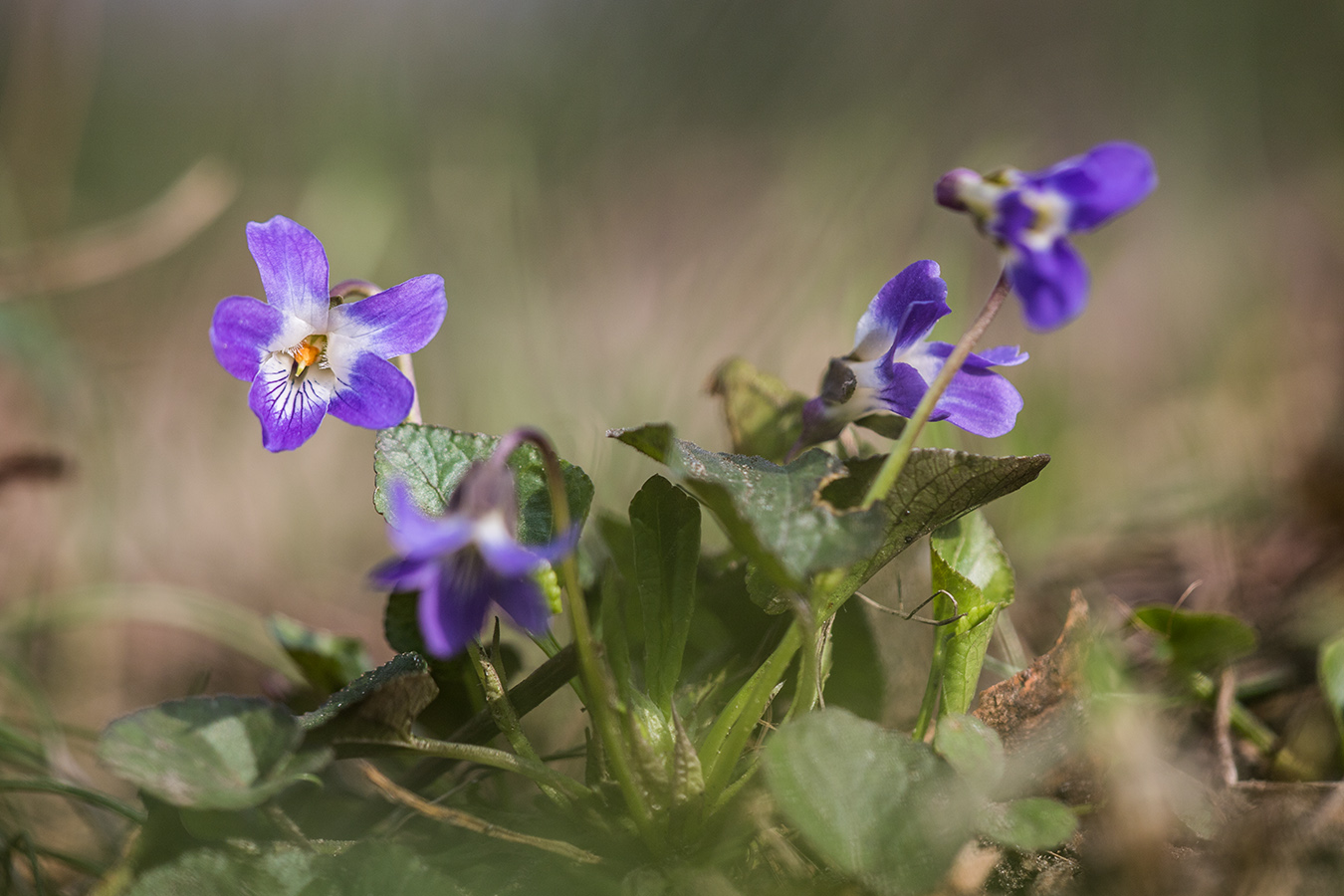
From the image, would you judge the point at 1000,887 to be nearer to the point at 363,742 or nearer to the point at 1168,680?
the point at 1168,680

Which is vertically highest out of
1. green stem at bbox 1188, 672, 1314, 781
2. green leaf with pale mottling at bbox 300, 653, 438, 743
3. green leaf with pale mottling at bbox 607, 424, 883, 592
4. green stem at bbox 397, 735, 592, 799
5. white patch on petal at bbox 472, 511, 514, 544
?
white patch on petal at bbox 472, 511, 514, 544

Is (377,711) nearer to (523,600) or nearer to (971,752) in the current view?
(523,600)

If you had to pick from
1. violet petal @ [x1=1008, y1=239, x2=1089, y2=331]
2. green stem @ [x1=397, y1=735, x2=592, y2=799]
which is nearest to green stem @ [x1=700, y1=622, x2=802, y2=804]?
Answer: green stem @ [x1=397, y1=735, x2=592, y2=799]

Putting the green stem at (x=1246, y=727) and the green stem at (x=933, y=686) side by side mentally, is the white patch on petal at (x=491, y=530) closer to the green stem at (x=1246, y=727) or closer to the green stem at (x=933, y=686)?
the green stem at (x=933, y=686)

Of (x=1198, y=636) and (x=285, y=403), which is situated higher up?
(x=285, y=403)

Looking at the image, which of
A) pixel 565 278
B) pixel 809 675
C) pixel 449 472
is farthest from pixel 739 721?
pixel 565 278

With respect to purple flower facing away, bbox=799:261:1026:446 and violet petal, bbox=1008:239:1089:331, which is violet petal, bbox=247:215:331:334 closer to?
purple flower facing away, bbox=799:261:1026:446

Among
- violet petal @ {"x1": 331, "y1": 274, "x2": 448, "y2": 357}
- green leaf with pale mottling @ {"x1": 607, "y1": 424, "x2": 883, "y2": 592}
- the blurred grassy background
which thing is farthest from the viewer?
the blurred grassy background
